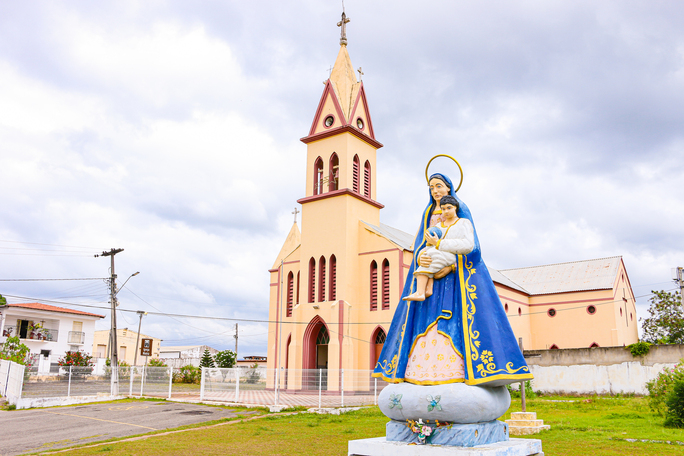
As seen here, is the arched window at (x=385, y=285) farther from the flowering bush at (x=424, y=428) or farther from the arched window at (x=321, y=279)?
the flowering bush at (x=424, y=428)

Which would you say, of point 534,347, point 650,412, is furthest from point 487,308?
point 534,347

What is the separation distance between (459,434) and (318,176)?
2431 cm

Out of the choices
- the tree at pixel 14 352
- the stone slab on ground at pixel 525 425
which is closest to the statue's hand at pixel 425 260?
the stone slab on ground at pixel 525 425

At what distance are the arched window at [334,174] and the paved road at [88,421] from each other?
13.9m

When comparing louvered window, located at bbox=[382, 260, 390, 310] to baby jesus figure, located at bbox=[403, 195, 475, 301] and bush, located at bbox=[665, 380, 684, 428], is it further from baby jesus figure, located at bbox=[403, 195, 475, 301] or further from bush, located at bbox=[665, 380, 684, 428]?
baby jesus figure, located at bbox=[403, 195, 475, 301]

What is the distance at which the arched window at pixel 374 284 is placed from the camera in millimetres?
26372

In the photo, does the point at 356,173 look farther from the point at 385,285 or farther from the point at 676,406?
the point at 676,406

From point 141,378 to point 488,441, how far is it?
770 inches

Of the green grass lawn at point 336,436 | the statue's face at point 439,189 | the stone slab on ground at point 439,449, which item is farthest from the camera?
the green grass lawn at point 336,436

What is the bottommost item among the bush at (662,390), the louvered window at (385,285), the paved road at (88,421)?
the paved road at (88,421)

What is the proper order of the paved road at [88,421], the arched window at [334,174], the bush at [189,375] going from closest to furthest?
the paved road at [88,421] < the arched window at [334,174] < the bush at [189,375]

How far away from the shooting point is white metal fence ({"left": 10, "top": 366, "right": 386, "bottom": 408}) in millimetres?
20062

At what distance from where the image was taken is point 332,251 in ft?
88.9

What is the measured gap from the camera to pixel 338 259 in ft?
87.8
